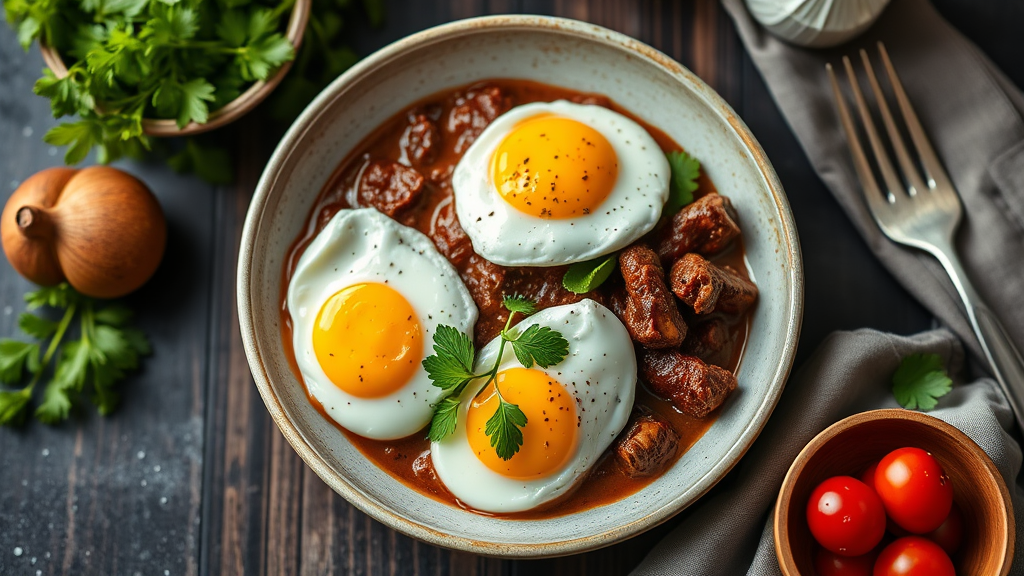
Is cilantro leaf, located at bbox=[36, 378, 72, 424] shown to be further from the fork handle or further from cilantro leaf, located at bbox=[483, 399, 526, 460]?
the fork handle

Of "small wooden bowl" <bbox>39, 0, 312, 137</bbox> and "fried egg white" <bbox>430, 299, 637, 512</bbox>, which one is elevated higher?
"small wooden bowl" <bbox>39, 0, 312, 137</bbox>

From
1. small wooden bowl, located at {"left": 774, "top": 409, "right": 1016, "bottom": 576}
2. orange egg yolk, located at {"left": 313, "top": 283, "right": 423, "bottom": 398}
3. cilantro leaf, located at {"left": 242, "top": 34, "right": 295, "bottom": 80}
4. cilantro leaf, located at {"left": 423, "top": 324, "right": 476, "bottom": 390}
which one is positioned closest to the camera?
small wooden bowl, located at {"left": 774, "top": 409, "right": 1016, "bottom": 576}

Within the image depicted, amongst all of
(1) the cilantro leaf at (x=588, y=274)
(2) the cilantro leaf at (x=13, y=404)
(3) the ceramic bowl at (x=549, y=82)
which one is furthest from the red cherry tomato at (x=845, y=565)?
(2) the cilantro leaf at (x=13, y=404)

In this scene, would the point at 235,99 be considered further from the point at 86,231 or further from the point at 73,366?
the point at 73,366

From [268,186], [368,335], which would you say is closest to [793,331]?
[368,335]

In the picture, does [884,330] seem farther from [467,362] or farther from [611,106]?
[467,362]

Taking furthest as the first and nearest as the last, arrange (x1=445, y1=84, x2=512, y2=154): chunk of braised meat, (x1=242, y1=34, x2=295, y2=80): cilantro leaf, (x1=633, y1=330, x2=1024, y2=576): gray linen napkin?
1. (x1=445, y1=84, x2=512, y2=154): chunk of braised meat
2. (x1=242, y1=34, x2=295, y2=80): cilantro leaf
3. (x1=633, y1=330, x2=1024, y2=576): gray linen napkin

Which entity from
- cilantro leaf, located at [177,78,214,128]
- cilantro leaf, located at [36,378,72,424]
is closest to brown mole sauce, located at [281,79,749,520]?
cilantro leaf, located at [177,78,214,128]
